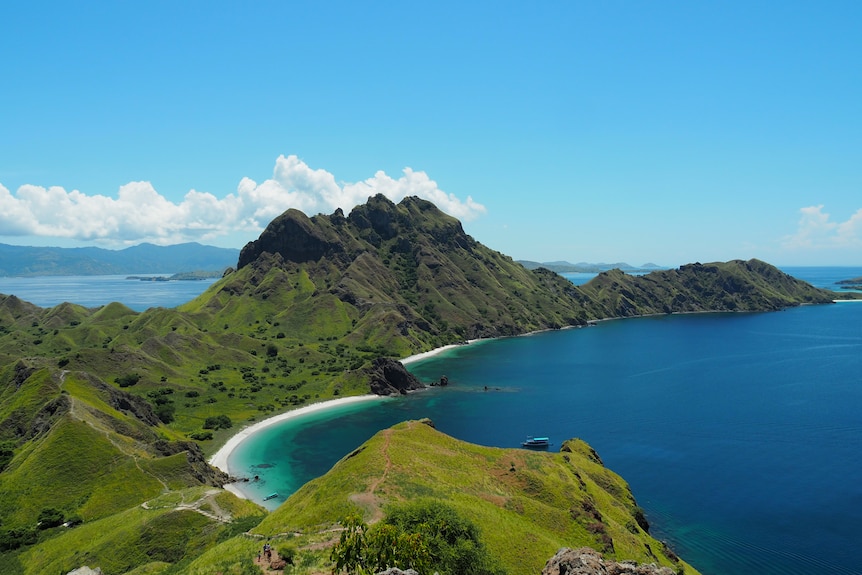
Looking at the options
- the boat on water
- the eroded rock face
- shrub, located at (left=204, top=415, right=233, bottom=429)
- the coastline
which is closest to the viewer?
the eroded rock face

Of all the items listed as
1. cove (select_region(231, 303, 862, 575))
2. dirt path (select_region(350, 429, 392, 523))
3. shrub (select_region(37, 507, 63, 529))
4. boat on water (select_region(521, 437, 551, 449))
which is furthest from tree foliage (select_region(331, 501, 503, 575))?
boat on water (select_region(521, 437, 551, 449))

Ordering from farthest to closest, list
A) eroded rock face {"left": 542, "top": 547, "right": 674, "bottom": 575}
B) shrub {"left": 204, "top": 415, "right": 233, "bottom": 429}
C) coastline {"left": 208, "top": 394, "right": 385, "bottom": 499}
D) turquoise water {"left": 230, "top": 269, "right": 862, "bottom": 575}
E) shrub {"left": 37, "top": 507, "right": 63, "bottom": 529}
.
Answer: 1. shrub {"left": 204, "top": 415, "right": 233, "bottom": 429}
2. coastline {"left": 208, "top": 394, "right": 385, "bottom": 499}
3. turquoise water {"left": 230, "top": 269, "right": 862, "bottom": 575}
4. shrub {"left": 37, "top": 507, "right": 63, "bottom": 529}
5. eroded rock face {"left": 542, "top": 547, "right": 674, "bottom": 575}

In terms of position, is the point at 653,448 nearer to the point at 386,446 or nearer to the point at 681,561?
the point at 681,561

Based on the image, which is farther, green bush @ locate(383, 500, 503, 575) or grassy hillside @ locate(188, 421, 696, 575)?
grassy hillside @ locate(188, 421, 696, 575)

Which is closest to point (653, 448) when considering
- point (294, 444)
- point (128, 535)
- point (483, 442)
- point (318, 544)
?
point (483, 442)

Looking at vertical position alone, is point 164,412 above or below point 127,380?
below

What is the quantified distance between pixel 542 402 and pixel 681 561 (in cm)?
11270

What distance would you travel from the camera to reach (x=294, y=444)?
15388 centimetres

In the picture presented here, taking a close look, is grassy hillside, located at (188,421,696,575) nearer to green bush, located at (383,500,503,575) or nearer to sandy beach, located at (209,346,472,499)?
green bush, located at (383,500,503,575)

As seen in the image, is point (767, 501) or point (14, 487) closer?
point (14, 487)

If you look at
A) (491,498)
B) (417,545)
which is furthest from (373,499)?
(417,545)

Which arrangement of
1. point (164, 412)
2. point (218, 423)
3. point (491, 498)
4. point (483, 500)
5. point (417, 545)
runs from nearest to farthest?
point (417, 545) → point (483, 500) → point (491, 498) → point (164, 412) → point (218, 423)

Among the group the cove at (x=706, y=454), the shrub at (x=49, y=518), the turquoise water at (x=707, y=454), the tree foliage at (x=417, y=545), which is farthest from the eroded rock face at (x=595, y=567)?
the shrub at (x=49, y=518)

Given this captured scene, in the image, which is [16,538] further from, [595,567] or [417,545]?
[595,567]
